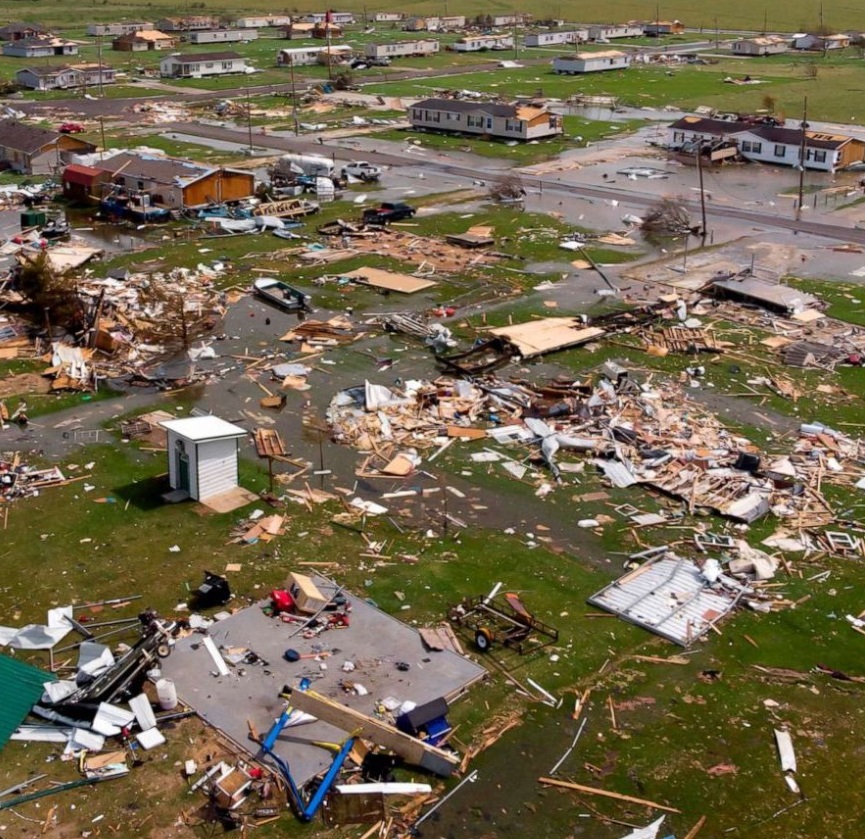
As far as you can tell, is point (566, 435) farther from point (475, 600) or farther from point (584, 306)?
point (584, 306)

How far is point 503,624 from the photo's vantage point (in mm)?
22797

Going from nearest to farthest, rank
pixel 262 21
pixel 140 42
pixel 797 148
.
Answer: pixel 797 148 < pixel 140 42 < pixel 262 21

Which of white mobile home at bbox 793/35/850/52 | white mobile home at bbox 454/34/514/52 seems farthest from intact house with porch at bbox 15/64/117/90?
white mobile home at bbox 793/35/850/52

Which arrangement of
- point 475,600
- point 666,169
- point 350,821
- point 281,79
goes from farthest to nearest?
point 281,79, point 666,169, point 475,600, point 350,821

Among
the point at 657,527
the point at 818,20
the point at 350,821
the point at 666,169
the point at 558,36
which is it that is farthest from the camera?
the point at 818,20

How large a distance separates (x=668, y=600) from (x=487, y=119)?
6797cm

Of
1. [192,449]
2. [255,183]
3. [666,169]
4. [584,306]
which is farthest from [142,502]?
[666,169]

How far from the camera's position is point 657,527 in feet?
90.0

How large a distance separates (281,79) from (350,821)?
11510 cm

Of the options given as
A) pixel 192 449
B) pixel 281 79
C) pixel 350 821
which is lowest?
pixel 350 821

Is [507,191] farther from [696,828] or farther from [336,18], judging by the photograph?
[336,18]

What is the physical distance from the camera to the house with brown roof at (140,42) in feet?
488

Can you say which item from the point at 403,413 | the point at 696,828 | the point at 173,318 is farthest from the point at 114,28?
the point at 696,828

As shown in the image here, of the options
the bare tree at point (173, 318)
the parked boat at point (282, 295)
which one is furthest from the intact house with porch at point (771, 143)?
the bare tree at point (173, 318)
